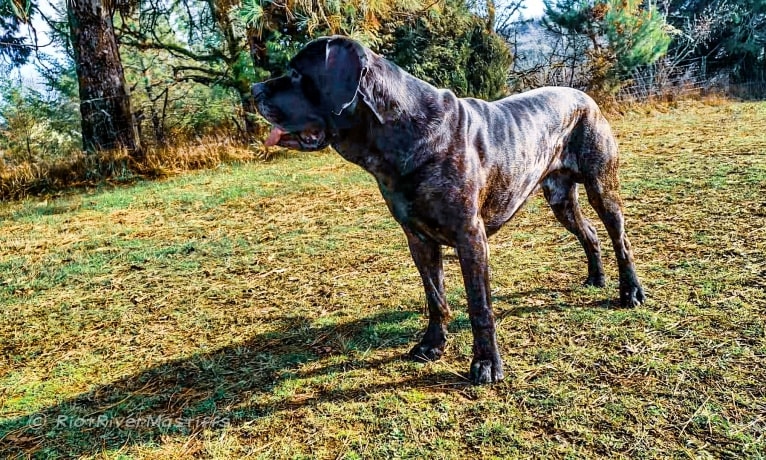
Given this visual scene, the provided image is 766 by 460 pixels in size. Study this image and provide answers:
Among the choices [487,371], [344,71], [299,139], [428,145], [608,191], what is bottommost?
[487,371]

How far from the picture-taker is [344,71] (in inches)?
84.7

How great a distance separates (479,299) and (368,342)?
2.66 ft

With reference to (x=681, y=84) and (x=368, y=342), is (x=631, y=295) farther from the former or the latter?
(x=681, y=84)

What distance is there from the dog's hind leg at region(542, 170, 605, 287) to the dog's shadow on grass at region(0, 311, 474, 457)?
3.81 feet

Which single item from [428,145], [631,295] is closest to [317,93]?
[428,145]

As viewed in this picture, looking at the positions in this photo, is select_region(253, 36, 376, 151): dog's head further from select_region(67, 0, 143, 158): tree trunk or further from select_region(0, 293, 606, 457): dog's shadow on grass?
select_region(67, 0, 143, 158): tree trunk

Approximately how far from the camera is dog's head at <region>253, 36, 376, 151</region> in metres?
2.15

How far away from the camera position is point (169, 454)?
214cm

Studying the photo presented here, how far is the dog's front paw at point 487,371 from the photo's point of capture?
2449 millimetres

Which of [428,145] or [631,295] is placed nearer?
[428,145]

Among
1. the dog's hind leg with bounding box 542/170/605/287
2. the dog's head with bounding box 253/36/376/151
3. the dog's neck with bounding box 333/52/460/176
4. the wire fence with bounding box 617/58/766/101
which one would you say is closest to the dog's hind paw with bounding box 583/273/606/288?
the dog's hind leg with bounding box 542/170/605/287

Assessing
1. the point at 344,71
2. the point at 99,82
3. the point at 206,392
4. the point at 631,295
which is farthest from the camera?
the point at 99,82

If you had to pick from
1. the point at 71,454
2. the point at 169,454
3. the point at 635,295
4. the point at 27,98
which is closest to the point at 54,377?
the point at 71,454

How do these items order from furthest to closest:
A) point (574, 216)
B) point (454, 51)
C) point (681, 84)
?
point (681, 84)
point (454, 51)
point (574, 216)
